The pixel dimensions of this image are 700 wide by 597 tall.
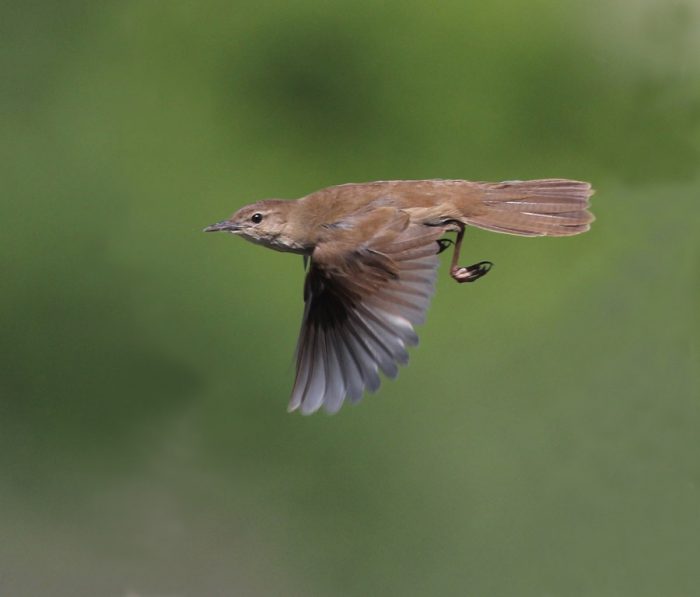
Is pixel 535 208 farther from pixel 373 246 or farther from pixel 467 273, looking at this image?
pixel 373 246

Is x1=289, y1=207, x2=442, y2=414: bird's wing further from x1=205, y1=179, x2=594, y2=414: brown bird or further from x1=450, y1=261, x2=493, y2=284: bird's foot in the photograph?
x1=450, y1=261, x2=493, y2=284: bird's foot

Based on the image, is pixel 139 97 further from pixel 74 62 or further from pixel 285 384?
pixel 285 384

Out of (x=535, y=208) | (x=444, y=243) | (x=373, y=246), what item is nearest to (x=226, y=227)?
(x=373, y=246)

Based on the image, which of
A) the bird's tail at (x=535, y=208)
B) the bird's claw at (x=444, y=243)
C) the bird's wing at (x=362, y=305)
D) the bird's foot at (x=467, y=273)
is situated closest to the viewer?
the bird's wing at (x=362, y=305)

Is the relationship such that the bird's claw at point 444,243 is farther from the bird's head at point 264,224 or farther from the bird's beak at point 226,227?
the bird's beak at point 226,227

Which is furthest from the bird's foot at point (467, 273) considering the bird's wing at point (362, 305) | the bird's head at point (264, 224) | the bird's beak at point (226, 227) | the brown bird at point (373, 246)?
the bird's beak at point (226, 227)

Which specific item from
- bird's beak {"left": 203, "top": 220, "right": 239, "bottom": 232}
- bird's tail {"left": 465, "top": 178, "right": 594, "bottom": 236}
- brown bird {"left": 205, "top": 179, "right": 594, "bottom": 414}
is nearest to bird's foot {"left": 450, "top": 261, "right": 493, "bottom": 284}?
brown bird {"left": 205, "top": 179, "right": 594, "bottom": 414}
